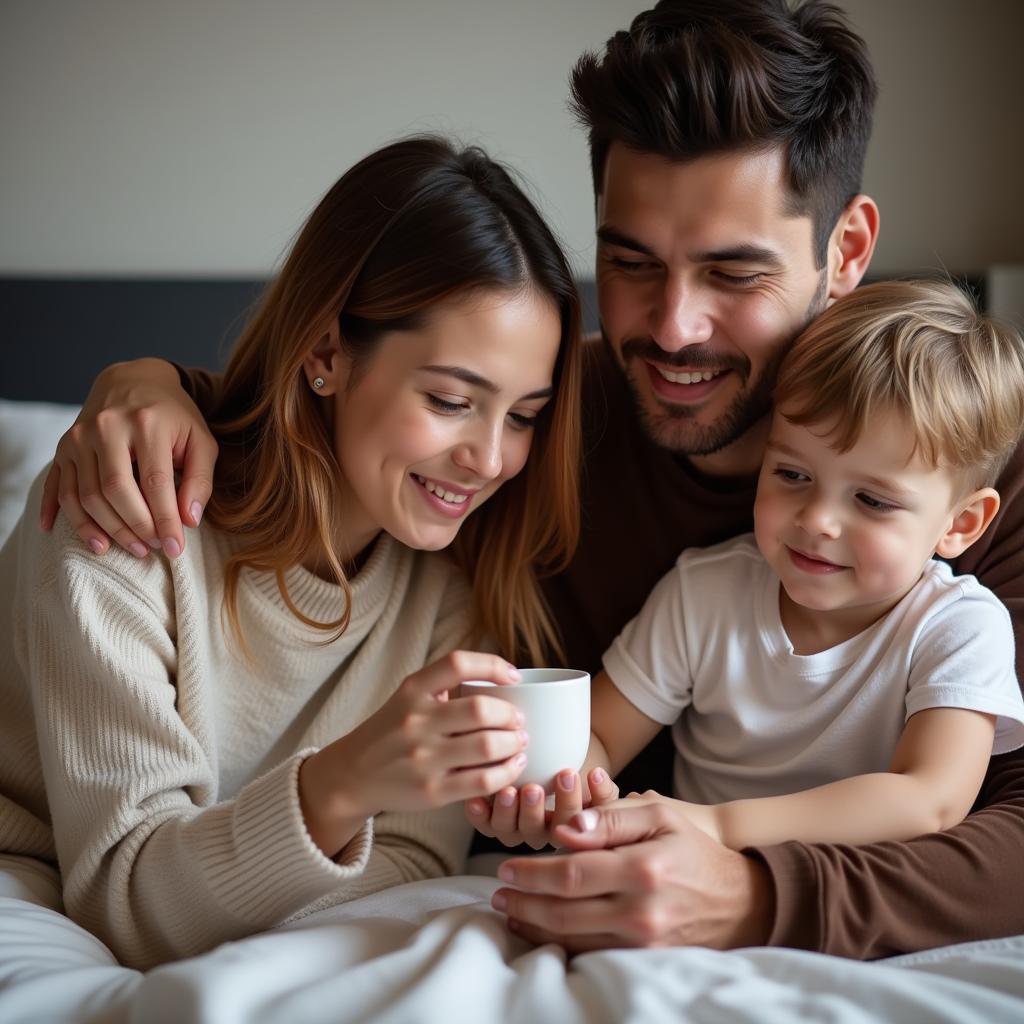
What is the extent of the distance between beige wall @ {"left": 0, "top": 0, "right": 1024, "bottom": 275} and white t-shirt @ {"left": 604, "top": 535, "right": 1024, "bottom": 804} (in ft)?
6.17

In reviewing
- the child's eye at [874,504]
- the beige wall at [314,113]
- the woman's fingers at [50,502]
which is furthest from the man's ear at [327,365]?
the beige wall at [314,113]

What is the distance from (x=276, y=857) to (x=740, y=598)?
2.32 feet

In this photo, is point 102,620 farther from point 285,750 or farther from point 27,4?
point 27,4

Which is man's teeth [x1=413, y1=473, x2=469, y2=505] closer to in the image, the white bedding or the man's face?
the man's face

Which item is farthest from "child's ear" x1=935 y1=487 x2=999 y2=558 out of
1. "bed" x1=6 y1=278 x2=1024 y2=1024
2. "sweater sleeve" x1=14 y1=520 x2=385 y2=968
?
"sweater sleeve" x1=14 y1=520 x2=385 y2=968

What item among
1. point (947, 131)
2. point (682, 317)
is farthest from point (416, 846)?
point (947, 131)

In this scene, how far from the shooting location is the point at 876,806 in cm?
118

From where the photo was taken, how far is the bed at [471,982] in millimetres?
864

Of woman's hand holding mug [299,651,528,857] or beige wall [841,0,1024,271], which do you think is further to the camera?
beige wall [841,0,1024,271]

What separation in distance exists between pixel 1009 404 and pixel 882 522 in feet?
0.77

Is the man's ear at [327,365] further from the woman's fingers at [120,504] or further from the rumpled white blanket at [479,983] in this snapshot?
the rumpled white blanket at [479,983]

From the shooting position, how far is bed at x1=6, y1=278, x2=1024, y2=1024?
0.86m

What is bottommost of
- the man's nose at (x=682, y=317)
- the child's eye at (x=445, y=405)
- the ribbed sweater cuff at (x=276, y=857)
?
the ribbed sweater cuff at (x=276, y=857)

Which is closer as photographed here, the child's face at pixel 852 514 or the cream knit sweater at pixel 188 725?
the cream knit sweater at pixel 188 725
